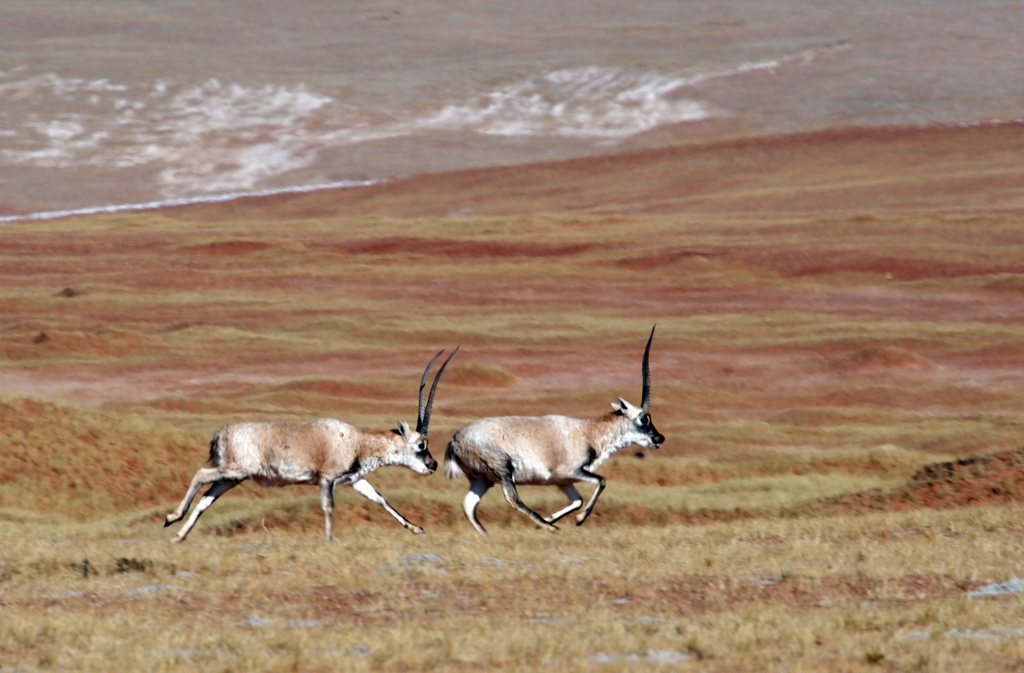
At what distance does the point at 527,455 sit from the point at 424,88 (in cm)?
9784

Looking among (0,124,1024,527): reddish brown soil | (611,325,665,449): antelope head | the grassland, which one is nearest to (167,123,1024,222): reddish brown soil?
(0,124,1024,527): reddish brown soil

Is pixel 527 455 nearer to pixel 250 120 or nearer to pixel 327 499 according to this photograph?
pixel 327 499

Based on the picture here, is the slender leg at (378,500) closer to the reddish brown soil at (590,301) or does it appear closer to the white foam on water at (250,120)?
the reddish brown soil at (590,301)

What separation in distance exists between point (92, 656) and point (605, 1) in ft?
460

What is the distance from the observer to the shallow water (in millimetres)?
97938

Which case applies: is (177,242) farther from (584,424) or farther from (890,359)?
(584,424)

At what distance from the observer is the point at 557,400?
34875 mm

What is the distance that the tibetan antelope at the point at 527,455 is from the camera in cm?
1524

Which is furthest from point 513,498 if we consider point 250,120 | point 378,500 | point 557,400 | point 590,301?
point 250,120

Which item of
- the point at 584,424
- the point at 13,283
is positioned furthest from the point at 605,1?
the point at 584,424

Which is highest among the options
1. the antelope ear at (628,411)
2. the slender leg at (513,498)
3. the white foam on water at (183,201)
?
the antelope ear at (628,411)

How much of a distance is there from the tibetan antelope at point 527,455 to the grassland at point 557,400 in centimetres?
58

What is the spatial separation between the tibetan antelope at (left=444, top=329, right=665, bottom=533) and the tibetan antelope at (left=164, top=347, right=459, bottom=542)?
0.85m

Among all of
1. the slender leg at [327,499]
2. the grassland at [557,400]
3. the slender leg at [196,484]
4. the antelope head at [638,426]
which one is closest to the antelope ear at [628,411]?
the antelope head at [638,426]
